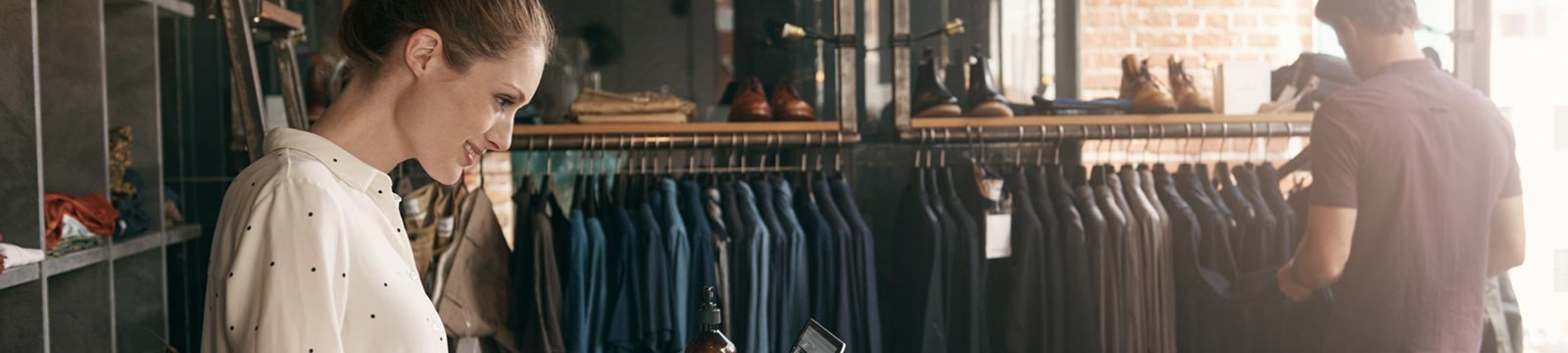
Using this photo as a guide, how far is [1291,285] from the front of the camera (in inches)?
103

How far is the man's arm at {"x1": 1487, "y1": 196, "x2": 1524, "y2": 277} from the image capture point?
7.64ft

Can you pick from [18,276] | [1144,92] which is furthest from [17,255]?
[1144,92]

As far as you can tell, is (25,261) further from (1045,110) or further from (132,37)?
(1045,110)

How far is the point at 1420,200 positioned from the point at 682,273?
1.57m

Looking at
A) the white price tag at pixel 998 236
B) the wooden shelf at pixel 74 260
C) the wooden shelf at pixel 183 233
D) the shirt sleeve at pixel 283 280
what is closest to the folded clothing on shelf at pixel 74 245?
the wooden shelf at pixel 74 260

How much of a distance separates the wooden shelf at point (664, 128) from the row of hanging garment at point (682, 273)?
5.4 inches

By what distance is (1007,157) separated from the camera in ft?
10.6

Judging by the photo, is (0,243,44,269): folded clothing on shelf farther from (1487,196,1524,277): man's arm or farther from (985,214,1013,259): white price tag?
(1487,196,1524,277): man's arm

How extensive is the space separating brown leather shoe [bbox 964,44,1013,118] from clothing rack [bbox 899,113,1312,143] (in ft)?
0.06

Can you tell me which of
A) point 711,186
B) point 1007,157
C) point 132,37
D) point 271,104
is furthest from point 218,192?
point 1007,157

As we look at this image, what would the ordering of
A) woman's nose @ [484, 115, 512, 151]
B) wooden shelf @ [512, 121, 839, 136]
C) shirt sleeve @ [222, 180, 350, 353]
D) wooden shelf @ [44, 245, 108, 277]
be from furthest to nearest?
wooden shelf @ [512, 121, 839, 136], wooden shelf @ [44, 245, 108, 277], woman's nose @ [484, 115, 512, 151], shirt sleeve @ [222, 180, 350, 353]

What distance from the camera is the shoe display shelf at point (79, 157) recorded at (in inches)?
72.6

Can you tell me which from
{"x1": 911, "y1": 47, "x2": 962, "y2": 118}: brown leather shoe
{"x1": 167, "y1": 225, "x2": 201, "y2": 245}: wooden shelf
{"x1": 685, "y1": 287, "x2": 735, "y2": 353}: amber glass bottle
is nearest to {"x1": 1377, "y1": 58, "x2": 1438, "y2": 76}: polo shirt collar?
{"x1": 911, "y1": 47, "x2": 962, "y2": 118}: brown leather shoe

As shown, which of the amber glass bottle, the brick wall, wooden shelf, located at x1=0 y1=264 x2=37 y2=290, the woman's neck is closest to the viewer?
the woman's neck
